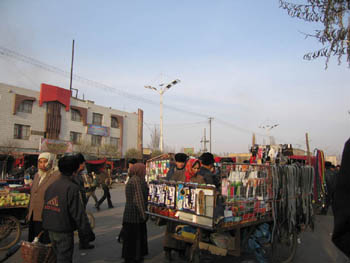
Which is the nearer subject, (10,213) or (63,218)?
(63,218)

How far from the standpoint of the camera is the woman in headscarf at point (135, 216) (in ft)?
15.1

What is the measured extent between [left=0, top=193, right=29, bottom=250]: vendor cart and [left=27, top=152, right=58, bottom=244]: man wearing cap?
1545 millimetres

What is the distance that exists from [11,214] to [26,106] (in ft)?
84.8

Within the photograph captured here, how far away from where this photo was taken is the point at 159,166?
1047 centimetres

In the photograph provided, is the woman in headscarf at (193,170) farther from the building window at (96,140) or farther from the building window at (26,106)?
the building window at (96,140)

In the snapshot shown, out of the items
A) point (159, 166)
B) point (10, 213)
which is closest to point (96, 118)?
point (159, 166)

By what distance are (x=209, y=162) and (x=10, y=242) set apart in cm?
450

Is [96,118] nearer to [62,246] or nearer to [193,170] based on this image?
[193,170]

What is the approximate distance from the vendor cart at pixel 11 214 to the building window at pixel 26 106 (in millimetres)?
25299

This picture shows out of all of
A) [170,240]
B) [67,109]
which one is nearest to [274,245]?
[170,240]

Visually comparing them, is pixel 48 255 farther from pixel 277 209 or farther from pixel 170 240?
pixel 277 209

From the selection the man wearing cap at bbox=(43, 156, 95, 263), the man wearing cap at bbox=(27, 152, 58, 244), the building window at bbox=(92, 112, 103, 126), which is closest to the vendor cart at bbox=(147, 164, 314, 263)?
the man wearing cap at bbox=(43, 156, 95, 263)

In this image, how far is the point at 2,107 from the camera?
25.7 meters

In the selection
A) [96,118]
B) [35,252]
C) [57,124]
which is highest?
A: [96,118]
